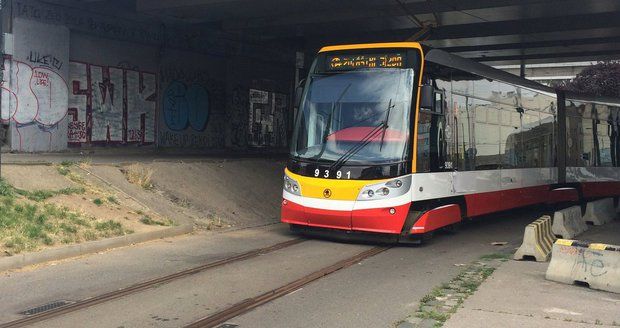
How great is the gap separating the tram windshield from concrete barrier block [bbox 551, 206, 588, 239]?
420 centimetres

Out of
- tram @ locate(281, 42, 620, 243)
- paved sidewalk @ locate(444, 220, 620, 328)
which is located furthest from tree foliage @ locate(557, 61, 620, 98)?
paved sidewalk @ locate(444, 220, 620, 328)

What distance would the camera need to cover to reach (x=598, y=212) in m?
14.6

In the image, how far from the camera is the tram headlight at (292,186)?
35.1ft

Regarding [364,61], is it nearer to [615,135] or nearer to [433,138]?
[433,138]

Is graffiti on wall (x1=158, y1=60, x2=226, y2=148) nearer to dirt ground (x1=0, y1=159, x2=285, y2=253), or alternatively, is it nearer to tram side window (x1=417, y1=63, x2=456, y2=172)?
dirt ground (x1=0, y1=159, x2=285, y2=253)

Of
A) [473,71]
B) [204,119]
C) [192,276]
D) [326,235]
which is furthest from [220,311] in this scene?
[204,119]

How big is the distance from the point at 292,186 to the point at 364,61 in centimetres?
261

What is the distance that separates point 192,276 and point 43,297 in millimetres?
1882

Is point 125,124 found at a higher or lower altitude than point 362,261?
higher

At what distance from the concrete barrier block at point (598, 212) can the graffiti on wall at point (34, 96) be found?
622 inches

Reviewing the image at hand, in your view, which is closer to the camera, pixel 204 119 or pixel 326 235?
pixel 326 235

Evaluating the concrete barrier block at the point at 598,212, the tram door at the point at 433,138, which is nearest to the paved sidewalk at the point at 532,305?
the tram door at the point at 433,138

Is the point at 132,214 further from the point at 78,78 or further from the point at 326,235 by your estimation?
the point at 78,78

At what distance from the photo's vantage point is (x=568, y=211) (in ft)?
41.2
